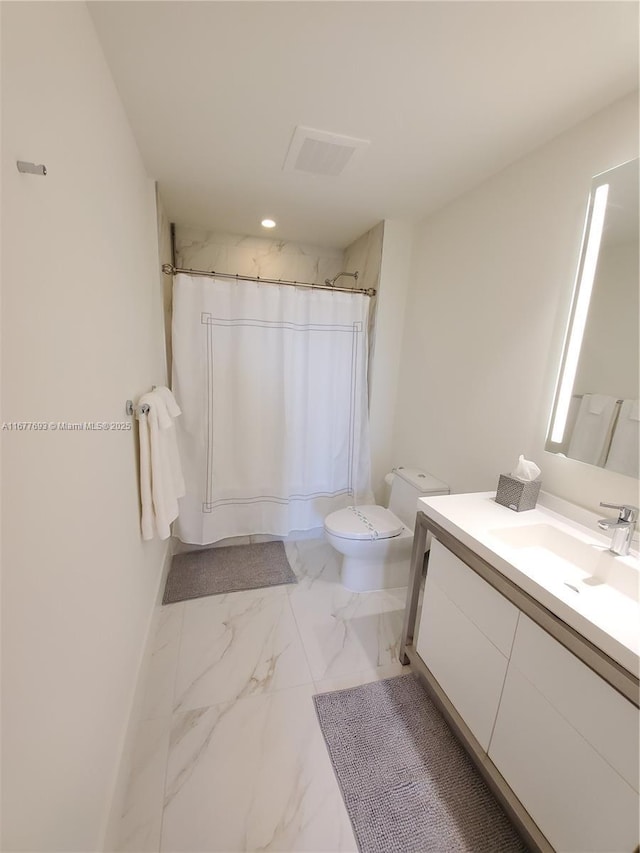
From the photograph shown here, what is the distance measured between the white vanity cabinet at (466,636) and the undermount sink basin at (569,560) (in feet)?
0.62

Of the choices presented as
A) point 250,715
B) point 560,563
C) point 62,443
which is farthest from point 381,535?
point 62,443

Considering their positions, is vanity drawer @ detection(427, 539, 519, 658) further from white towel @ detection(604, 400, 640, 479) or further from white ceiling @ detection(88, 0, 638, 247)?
white ceiling @ detection(88, 0, 638, 247)

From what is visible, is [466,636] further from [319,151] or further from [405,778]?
[319,151]

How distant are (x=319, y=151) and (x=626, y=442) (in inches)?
67.6

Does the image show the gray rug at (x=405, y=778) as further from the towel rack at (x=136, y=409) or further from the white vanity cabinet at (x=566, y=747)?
the towel rack at (x=136, y=409)

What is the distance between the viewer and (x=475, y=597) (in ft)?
3.79

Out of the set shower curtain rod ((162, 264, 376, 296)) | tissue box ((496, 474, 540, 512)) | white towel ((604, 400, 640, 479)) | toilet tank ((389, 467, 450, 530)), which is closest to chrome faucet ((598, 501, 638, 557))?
white towel ((604, 400, 640, 479))

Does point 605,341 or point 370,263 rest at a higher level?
point 370,263

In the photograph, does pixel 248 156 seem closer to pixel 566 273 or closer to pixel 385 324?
pixel 385 324

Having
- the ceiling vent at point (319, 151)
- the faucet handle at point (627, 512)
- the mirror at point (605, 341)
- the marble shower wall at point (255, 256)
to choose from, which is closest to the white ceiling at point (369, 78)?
the ceiling vent at point (319, 151)

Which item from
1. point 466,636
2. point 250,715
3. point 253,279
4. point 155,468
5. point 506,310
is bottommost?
point 250,715

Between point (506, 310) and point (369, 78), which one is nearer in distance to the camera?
point (369, 78)

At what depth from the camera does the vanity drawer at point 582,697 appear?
729 mm

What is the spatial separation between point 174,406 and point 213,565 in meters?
1.19
